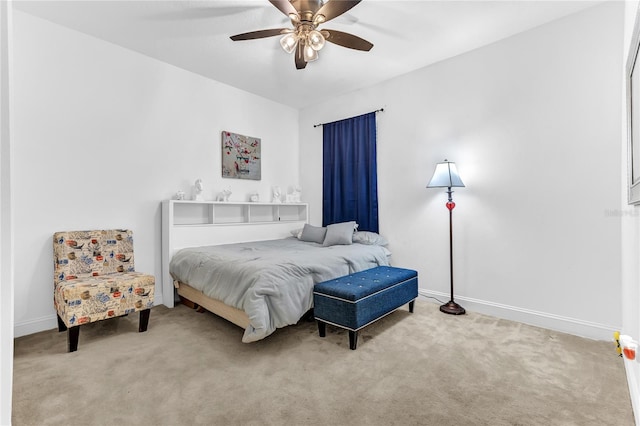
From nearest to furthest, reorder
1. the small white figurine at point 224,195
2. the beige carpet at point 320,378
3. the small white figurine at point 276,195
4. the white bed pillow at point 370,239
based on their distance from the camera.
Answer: the beige carpet at point 320,378 < the white bed pillow at point 370,239 < the small white figurine at point 224,195 < the small white figurine at point 276,195

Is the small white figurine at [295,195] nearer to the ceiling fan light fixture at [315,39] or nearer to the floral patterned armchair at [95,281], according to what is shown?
the floral patterned armchair at [95,281]

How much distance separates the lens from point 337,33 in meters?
2.26

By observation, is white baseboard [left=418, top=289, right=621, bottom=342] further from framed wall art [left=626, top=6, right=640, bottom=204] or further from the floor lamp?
framed wall art [left=626, top=6, right=640, bottom=204]

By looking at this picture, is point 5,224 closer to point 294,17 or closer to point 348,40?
point 294,17

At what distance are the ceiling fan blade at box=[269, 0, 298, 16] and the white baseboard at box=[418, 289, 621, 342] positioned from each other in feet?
10.0

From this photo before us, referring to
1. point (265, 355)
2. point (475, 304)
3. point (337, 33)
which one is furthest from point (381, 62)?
point (265, 355)

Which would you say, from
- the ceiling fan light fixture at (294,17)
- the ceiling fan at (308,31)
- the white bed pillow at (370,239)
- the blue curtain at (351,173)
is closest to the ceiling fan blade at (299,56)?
the ceiling fan at (308,31)

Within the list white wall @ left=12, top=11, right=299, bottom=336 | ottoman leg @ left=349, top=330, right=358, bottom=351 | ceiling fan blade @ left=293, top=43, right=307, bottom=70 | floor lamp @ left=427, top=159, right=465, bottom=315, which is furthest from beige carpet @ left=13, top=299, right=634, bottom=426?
ceiling fan blade @ left=293, top=43, right=307, bottom=70

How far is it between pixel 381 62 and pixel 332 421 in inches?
134

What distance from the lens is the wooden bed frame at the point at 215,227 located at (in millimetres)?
2967

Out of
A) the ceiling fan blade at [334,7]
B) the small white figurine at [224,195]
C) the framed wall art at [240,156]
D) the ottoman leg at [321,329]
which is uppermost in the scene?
the ceiling fan blade at [334,7]

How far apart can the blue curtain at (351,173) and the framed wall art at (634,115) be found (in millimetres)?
2534

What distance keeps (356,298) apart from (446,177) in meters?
1.65

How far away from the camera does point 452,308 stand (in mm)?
3006
